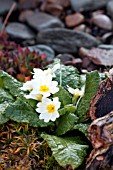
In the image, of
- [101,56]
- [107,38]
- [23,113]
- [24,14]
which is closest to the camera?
[23,113]

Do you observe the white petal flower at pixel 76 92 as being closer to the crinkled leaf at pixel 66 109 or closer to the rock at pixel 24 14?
the crinkled leaf at pixel 66 109

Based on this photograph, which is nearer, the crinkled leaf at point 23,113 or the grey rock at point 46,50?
the crinkled leaf at point 23,113

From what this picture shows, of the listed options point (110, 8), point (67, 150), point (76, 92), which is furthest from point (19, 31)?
point (67, 150)

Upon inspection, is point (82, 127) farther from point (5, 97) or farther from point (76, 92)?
point (5, 97)

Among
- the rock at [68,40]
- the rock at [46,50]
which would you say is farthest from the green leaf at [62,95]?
the rock at [68,40]

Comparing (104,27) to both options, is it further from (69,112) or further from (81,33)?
(69,112)

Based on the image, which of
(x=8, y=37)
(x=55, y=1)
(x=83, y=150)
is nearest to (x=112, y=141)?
(x=83, y=150)
